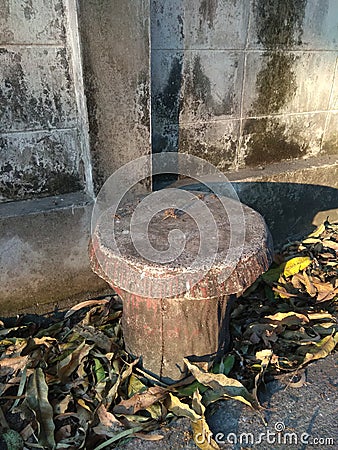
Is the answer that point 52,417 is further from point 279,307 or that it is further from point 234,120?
point 234,120

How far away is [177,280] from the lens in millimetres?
1671

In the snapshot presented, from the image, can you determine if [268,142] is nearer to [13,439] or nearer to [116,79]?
[116,79]

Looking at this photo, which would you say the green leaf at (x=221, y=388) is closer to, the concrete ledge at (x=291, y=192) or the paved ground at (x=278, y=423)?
the paved ground at (x=278, y=423)

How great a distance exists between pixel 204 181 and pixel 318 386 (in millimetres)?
1675

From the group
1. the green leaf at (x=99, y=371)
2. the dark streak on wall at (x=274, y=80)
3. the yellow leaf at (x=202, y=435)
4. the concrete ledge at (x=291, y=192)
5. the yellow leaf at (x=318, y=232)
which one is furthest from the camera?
the yellow leaf at (x=318, y=232)

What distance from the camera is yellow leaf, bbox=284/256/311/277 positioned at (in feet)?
9.55

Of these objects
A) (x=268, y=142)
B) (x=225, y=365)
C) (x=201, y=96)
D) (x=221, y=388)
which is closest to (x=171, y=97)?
(x=201, y=96)

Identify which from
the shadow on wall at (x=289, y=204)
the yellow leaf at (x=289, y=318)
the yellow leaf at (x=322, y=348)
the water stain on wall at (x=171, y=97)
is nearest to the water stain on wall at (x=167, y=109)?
the water stain on wall at (x=171, y=97)

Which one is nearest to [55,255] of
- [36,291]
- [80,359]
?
Result: [36,291]

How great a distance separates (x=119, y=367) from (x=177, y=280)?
0.80 m

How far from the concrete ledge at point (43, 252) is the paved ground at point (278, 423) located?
1183 millimetres

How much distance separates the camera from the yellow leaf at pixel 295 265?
2.91 metres

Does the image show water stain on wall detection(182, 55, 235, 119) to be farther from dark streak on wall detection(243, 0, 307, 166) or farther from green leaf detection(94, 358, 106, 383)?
green leaf detection(94, 358, 106, 383)

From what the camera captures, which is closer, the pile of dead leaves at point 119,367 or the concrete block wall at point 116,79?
the pile of dead leaves at point 119,367
